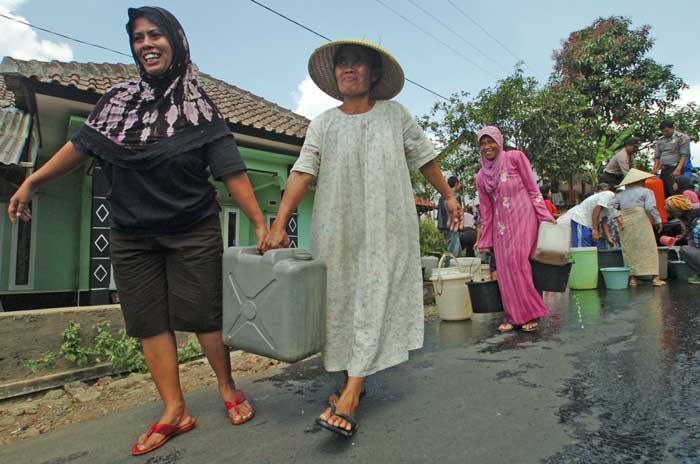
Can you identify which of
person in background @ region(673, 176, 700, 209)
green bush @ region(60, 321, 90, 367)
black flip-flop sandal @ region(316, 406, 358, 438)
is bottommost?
green bush @ region(60, 321, 90, 367)

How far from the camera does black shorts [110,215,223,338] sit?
80.7 inches

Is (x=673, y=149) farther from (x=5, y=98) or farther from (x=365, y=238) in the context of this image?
(x=5, y=98)

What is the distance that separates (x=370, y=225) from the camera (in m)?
2.14

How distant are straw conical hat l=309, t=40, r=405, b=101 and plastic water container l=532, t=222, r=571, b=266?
6.74ft

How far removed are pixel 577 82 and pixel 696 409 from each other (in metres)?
20.6

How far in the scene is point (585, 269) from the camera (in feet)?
21.1

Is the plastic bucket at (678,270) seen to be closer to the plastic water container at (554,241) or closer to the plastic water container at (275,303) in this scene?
the plastic water container at (554,241)

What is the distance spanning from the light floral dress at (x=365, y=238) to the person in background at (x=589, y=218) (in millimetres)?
6089

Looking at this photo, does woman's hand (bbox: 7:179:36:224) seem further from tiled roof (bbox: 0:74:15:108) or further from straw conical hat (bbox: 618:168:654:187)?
straw conical hat (bbox: 618:168:654:187)

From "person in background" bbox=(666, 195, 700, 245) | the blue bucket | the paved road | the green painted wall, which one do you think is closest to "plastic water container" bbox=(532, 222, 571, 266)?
the paved road

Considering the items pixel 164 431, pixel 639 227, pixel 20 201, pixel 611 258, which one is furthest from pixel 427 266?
pixel 20 201

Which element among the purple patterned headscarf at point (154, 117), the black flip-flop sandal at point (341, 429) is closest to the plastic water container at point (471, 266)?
the black flip-flop sandal at point (341, 429)

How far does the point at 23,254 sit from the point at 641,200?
385 inches

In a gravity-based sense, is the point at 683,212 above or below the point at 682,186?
below
